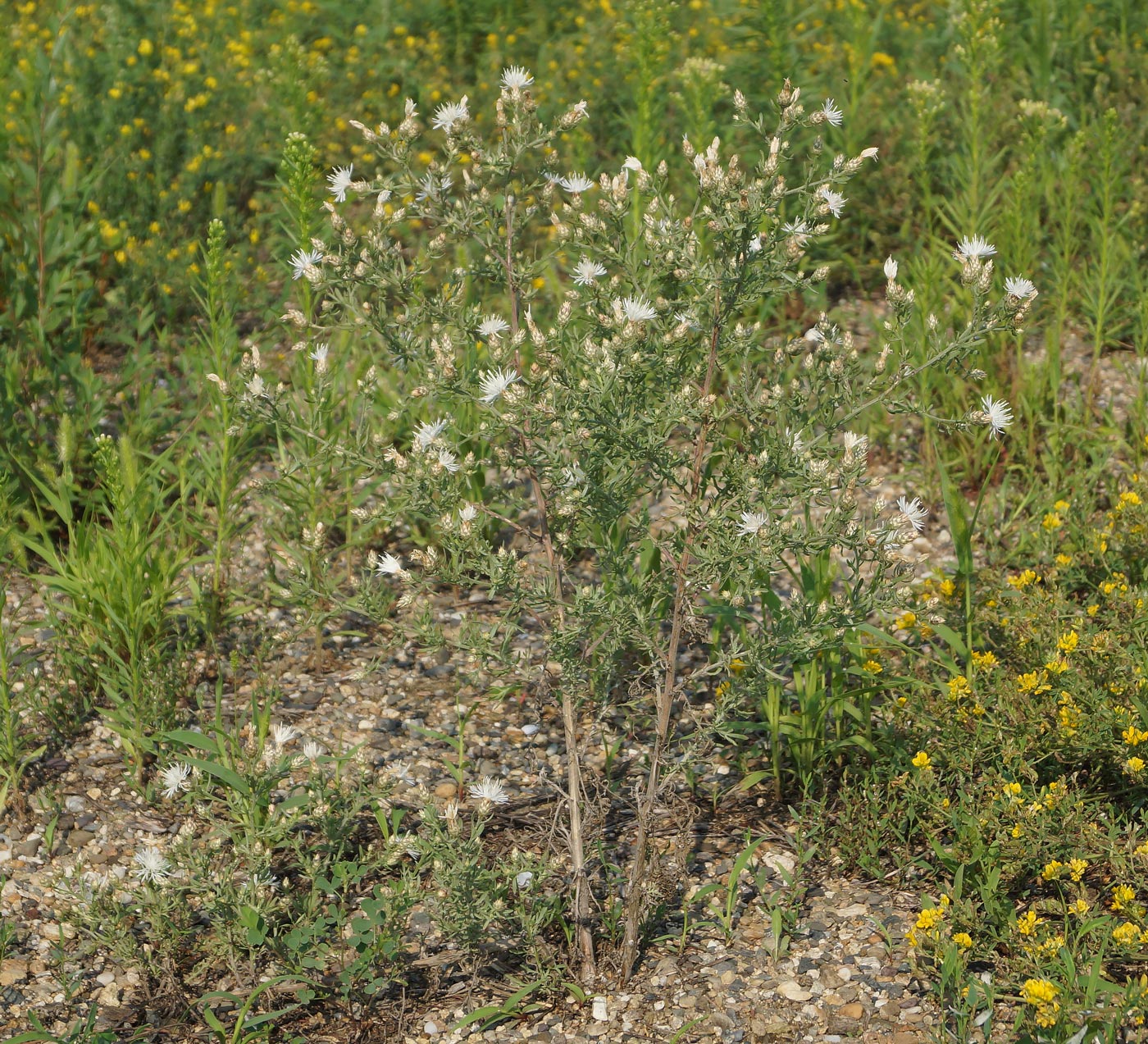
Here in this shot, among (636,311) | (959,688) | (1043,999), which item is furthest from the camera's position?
(959,688)

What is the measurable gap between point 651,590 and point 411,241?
374 cm

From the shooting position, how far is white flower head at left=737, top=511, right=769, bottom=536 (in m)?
2.52

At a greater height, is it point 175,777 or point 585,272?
point 585,272

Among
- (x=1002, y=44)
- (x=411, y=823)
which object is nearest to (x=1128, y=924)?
(x=411, y=823)

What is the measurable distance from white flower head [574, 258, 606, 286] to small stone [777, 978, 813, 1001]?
64.8 inches

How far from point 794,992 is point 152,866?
147 cm

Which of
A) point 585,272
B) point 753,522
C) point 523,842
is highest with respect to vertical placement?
point 585,272

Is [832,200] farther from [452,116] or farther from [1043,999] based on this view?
[1043,999]

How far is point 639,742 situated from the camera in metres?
3.63

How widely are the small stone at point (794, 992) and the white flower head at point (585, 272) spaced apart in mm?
1645

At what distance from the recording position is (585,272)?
2.76 meters

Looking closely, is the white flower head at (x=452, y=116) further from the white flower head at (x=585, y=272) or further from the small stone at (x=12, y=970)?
the small stone at (x=12, y=970)

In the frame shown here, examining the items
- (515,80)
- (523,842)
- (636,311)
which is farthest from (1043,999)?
(515,80)

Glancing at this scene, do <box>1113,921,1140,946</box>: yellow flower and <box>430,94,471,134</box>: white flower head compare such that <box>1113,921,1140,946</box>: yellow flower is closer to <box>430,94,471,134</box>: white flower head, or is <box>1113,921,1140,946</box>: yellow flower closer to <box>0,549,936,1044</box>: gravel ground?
<box>0,549,936,1044</box>: gravel ground
